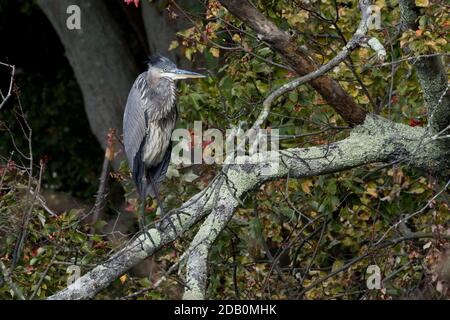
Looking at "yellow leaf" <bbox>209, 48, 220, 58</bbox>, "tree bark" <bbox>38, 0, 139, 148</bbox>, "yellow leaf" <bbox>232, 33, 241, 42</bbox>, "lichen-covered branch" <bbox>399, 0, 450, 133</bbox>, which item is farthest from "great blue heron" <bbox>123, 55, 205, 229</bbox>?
"tree bark" <bbox>38, 0, 139, 148</bbox>

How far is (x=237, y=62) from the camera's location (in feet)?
16.5

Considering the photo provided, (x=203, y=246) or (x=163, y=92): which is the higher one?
(x=163, y=92)

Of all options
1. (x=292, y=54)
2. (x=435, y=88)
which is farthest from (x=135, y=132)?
(x=435, y=88)

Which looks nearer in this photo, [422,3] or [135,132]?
[422,3]

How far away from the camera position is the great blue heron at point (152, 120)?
5199mm

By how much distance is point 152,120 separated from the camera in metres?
5.32

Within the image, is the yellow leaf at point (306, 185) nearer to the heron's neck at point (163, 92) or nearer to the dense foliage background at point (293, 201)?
the dense foliage background at point (293, 201)

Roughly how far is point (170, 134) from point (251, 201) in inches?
28.7

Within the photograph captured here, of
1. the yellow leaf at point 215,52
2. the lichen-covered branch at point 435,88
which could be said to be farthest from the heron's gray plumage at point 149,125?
the lichen-covered branch at point 435,88

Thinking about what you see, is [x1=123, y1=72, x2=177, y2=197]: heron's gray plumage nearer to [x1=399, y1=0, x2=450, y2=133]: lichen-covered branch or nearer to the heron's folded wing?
the heron's folded wing

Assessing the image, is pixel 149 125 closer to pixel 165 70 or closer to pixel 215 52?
pixel 165 70

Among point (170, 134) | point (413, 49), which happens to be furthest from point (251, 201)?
point (413, 49)

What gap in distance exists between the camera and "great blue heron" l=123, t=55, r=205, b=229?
520 cm

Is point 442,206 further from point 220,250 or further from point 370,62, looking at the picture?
point 220,250
